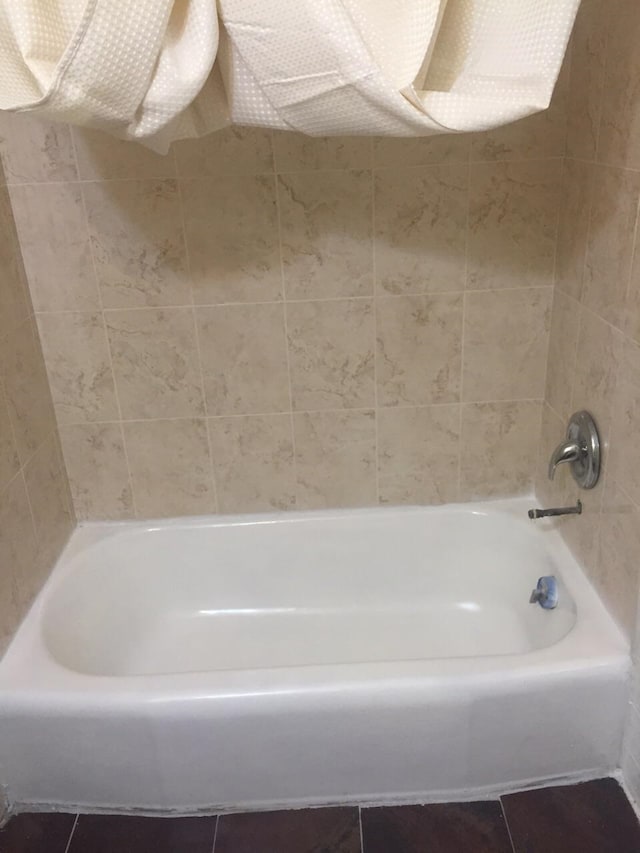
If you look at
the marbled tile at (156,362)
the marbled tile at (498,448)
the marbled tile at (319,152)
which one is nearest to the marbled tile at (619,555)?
the marbled tile at (498,448)

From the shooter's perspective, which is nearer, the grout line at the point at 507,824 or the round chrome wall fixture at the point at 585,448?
the grout line at the point at 507,824

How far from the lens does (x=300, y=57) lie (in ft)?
3.30

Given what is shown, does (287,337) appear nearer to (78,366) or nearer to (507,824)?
(78,366)

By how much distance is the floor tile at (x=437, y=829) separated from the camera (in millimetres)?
1343

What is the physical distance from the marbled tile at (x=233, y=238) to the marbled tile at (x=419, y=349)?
29cm

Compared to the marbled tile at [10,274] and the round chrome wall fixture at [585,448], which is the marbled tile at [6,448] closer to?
the marbled tile at [10,274]

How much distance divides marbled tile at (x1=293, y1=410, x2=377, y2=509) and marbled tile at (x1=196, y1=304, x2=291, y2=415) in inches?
4.2

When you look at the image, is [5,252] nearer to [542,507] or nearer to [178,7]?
Result: [178,7]

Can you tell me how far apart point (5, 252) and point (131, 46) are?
758 mm

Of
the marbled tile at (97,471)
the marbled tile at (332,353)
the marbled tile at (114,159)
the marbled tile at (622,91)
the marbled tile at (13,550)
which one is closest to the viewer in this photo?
the marbled tile at (622,91)

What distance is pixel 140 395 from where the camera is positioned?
179cm

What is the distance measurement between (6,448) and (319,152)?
3.16ft

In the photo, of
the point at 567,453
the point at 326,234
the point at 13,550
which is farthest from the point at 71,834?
the point at 326,234

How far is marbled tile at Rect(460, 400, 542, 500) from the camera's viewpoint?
6.01 ft
